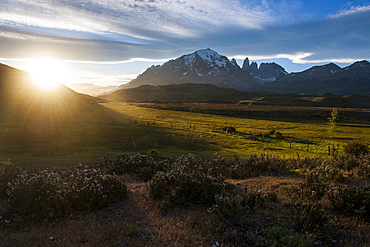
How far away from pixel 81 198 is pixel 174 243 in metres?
4.05

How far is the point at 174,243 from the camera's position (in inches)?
231

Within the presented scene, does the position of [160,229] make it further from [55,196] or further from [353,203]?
[353,203]

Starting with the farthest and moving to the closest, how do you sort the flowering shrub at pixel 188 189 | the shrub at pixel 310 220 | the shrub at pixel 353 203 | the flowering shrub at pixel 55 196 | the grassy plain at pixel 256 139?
the grassy plain at pixel 256 139 < the flowering shrub at pixel 188 189 < the flowering shrub at pixel 55 196 < the shrub at pixel 353 203 < the shrub at pixel 310 220

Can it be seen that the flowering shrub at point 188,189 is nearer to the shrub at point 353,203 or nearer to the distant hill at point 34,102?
the shrub at point 353,203

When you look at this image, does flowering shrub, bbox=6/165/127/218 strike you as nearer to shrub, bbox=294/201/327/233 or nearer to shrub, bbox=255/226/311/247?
shrub, bbox=255/226/311/247

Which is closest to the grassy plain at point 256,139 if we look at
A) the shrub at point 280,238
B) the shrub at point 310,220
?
the shrub at point 310,220

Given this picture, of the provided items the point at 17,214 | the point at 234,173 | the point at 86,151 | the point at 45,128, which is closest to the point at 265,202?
the point at 234,173

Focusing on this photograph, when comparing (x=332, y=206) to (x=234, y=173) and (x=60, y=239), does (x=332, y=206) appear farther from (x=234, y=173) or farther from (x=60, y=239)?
(x=60, y=239)

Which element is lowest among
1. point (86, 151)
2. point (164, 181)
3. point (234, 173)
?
point (86, 151)

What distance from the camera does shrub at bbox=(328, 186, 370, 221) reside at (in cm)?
699

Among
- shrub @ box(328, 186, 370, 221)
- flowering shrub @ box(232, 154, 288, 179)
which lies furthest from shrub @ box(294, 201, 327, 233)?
flowering shrub @ box(232, 154, 288, 179)

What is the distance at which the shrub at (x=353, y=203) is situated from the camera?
699 centimetres

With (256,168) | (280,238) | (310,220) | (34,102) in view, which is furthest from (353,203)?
(34,102)

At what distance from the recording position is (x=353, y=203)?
727cm
